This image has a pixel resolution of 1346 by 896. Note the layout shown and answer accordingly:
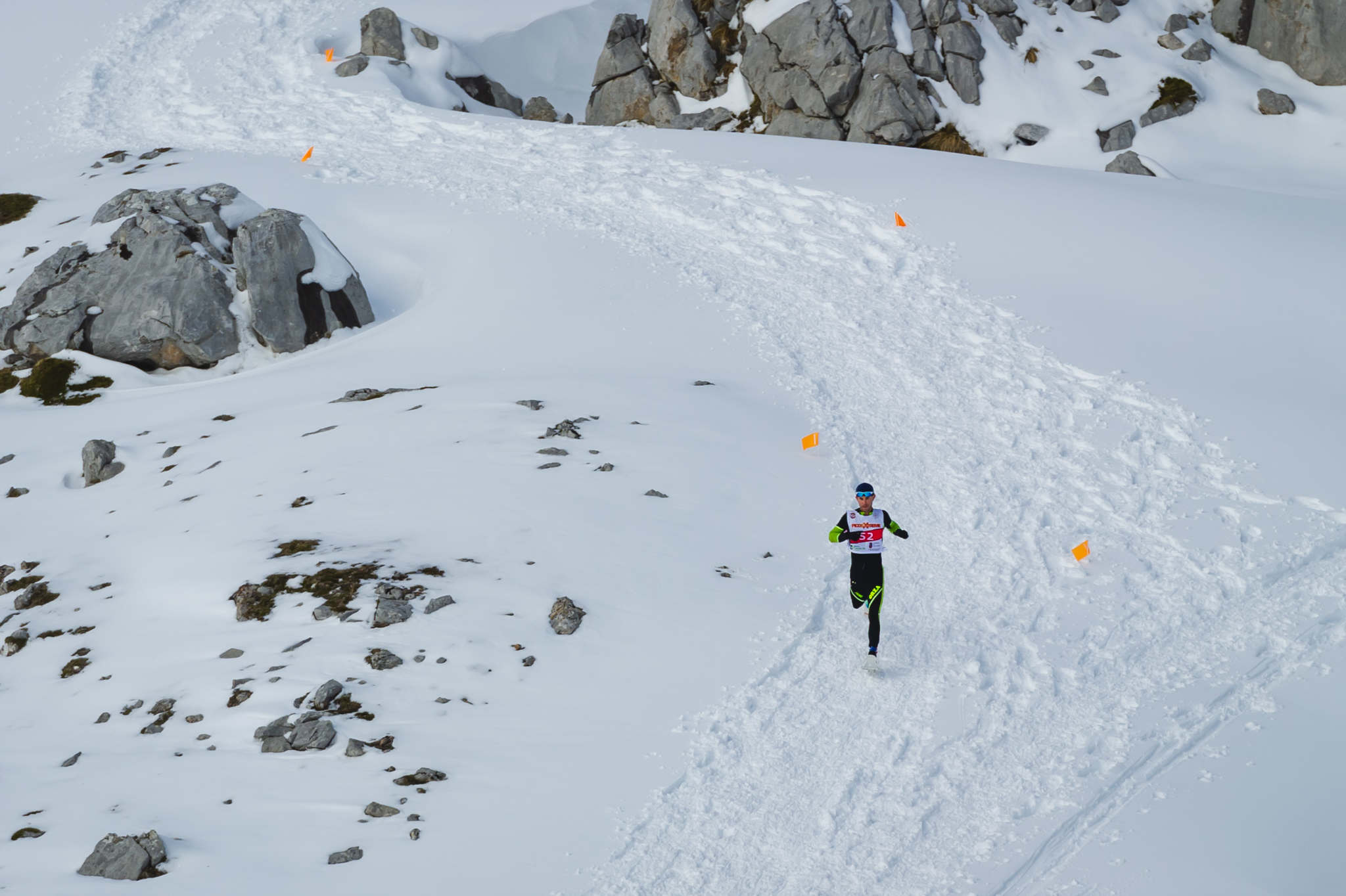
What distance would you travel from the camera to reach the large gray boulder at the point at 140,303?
17.6 m

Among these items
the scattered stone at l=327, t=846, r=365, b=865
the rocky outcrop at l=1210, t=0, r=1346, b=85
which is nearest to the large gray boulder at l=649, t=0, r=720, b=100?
the rocky outcrop at l=1210, t=0, r=1346, b=85

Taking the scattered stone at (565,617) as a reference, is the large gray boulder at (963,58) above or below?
above

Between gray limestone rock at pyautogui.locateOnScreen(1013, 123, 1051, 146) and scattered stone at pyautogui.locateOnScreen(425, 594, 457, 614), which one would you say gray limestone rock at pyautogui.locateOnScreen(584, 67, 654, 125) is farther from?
scattered stone at pyautogui.locateOnScreen(425, 594, 457, 614)

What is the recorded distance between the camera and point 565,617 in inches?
353

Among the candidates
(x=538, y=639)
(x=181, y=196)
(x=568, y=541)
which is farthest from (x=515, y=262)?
(x=538, y=639)

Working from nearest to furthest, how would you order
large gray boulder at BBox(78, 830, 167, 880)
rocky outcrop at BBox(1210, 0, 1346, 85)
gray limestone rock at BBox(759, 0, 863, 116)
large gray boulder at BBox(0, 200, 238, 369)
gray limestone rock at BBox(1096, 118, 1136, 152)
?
large gray boulder at BBox(78, 830, 167, 880) < large gray boulder at BBox(0, 200, 238, 369) < gray limestone rock at BBox(1096, 118, 1136, 152) < rocky outcrop at BBox(1210, 0, 1346, 85) < gray limestone rock at BBox(759, 0, 863, 116)

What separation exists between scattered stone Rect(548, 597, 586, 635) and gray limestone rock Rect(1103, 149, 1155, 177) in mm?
24685

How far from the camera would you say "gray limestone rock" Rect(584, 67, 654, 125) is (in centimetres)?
3325

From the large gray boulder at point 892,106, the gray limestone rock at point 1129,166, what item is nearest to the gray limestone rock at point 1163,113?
the gray limestone rock at point 1129,166

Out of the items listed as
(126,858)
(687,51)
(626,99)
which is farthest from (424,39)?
(126,858)

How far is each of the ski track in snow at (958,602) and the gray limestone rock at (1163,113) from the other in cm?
1373

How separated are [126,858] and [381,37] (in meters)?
33.5

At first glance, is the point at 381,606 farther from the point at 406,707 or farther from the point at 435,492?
the point at 435,492

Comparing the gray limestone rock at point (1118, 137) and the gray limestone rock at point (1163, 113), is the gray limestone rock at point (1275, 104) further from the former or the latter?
the gray limestone rock at point (1118, 137)
